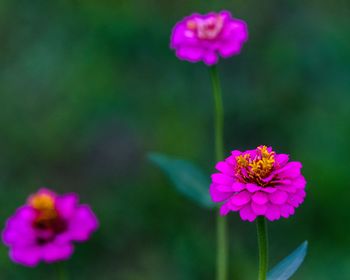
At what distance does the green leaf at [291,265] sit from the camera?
1022 millimetres

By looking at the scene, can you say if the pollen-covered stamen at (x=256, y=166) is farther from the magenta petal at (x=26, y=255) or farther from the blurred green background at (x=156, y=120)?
the blurred green background at (x=156, y=120)

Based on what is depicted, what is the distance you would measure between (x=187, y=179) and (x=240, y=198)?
628mm

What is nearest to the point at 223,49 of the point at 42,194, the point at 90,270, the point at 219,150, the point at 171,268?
the point at 219,150

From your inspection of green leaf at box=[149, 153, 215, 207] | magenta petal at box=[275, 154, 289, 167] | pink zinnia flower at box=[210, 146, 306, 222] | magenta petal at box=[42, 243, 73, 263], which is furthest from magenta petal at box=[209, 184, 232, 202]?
green leaf at box=[149, 153, 215, 207]

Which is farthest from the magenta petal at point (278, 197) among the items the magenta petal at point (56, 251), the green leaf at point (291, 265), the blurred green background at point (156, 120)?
the blurred green background at point (156, 120)

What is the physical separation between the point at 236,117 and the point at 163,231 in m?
0.64

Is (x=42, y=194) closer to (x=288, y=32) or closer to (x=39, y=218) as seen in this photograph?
(x=39, y=218)

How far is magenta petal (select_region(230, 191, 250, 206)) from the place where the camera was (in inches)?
37.7

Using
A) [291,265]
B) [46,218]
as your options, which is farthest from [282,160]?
[46,218]

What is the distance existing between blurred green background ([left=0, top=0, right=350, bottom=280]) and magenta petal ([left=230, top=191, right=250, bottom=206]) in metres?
0.83

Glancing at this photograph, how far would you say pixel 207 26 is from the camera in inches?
58.4

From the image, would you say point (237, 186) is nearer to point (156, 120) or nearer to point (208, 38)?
point (208, 38)

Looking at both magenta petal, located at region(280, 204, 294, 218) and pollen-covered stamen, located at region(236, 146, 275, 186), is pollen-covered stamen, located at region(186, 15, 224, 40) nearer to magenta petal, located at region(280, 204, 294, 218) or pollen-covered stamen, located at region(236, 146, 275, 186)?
pollen-covered stamen, located at region(236, 146, 275, 186)

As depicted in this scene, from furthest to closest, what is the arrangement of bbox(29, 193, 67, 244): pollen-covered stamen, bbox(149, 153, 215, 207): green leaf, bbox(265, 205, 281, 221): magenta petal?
bbox(149, 153, 215, 207): green leaf, bbox(29, 193, 67, 244): pollen-covered stamen, bbox(265, 205, 281, 221): magenta petal
